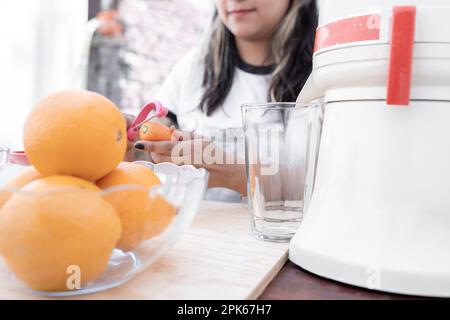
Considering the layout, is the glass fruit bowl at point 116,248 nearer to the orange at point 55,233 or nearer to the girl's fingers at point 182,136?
the orange at point 55,233

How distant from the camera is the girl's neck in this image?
135 cm

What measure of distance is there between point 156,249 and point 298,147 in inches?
8.7

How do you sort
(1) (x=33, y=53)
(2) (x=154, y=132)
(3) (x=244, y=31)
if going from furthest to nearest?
(1) (x=33, y=53) < (3) (x=244, y=31) < (2) (x=154, y=132)

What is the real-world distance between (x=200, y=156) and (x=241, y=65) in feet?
2.29

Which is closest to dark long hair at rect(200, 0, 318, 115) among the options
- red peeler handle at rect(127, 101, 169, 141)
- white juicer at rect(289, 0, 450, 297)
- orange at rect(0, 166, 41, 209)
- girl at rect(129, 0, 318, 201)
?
girl at rect(129, 0, 318, 201)

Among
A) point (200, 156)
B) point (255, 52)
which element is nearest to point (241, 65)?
point (255, 52)

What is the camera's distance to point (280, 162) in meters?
0.48

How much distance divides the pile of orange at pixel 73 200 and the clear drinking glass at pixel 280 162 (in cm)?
16

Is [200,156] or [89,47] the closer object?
[200,156]

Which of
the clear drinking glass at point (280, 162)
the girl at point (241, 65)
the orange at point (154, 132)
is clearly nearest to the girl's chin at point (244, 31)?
the girl at point (241, 65)

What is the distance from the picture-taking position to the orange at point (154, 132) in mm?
626

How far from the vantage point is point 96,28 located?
236 cm

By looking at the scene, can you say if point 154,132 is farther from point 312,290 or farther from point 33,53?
point 33,53

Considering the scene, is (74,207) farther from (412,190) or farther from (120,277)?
(412,190)
